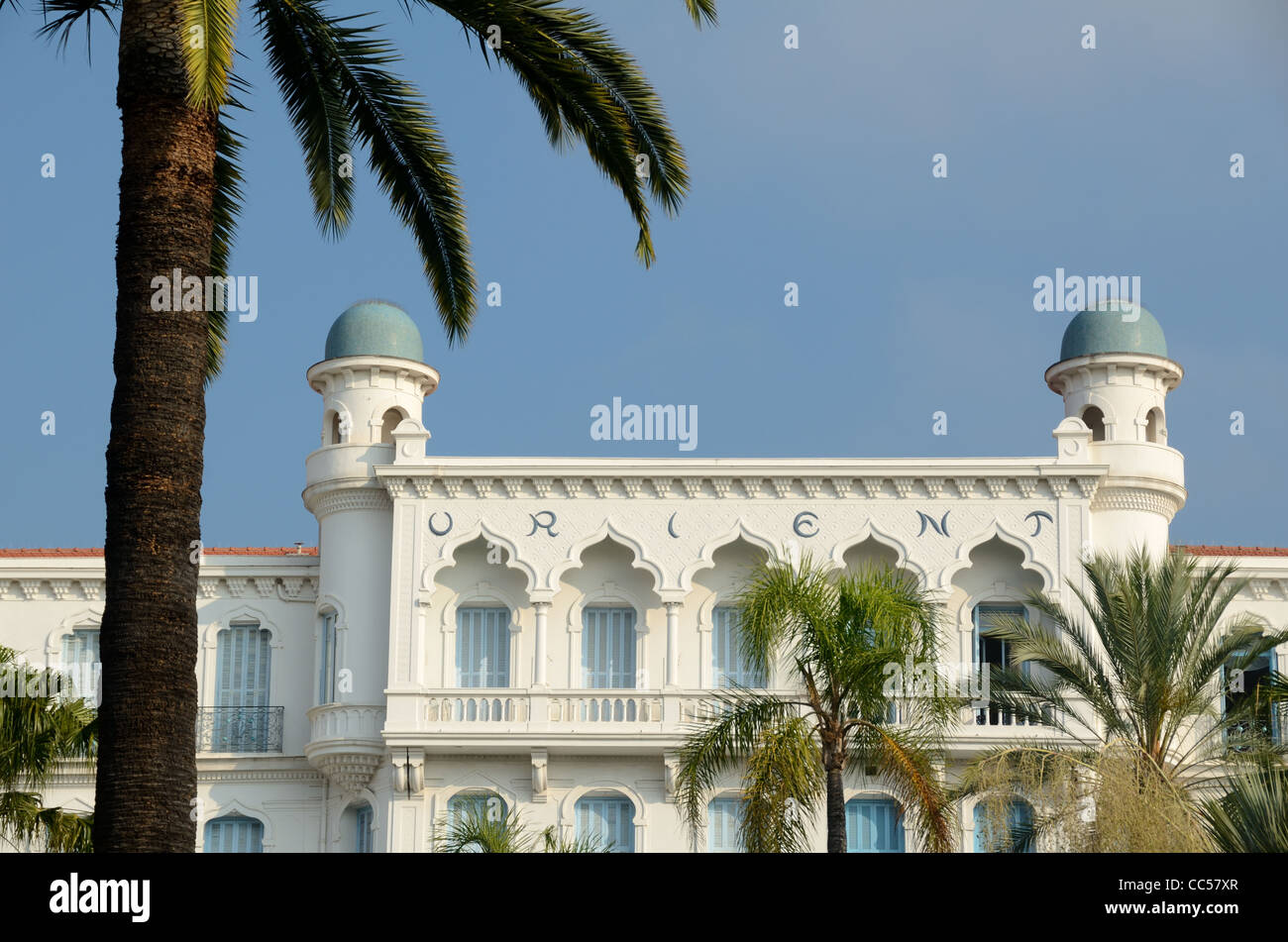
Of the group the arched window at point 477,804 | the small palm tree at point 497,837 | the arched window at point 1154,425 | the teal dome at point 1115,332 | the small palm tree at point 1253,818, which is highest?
the teal dome at point 1115,332

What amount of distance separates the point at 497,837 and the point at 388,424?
1009 centimetres

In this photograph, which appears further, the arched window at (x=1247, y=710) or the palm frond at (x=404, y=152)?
the arched window at (x=1247, y=710)

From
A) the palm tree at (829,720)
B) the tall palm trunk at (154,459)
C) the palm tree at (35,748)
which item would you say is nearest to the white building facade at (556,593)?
the palm tree at (35,748)

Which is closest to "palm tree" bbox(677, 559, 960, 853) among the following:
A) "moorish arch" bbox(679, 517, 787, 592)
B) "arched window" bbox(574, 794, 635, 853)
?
"arched window" bbox(574, 794, 635, 853)

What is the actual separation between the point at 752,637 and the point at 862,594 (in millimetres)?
1271

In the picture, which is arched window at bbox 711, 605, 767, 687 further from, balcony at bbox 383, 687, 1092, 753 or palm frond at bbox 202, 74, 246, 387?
palm frond at bbox 202, 74, 246, 387

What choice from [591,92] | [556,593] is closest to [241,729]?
[556,593]

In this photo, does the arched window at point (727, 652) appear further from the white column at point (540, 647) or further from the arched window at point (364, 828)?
the arched window at point (364, 828)

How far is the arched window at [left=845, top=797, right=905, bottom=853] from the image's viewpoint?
109 feet

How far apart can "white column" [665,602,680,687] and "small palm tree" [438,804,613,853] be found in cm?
294

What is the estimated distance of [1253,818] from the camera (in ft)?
54.6

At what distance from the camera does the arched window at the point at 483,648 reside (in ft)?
113

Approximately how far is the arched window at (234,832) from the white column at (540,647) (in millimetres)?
5454
